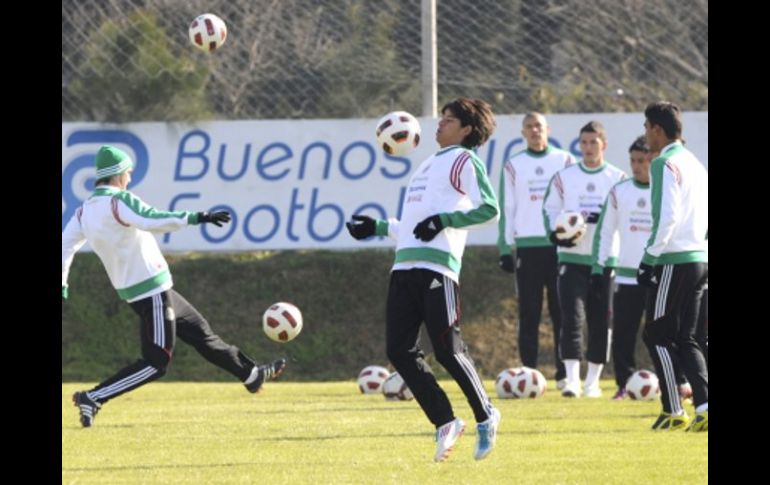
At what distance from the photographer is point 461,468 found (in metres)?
9.50

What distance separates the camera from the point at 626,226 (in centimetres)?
1491

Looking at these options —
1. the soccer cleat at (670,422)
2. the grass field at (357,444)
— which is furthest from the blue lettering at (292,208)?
the soccer cleat at (670,422)

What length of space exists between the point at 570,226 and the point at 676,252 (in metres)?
3.71

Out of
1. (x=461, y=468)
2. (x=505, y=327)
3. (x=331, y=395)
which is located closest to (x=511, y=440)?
(x=461, y=468)

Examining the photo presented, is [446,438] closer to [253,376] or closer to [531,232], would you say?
[253,376]

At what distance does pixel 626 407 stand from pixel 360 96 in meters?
7.89

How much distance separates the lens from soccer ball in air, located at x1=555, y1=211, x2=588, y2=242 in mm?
14961

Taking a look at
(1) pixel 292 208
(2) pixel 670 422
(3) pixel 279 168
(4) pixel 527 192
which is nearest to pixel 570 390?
(4) pixel 527 192

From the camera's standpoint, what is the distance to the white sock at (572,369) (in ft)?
50.5

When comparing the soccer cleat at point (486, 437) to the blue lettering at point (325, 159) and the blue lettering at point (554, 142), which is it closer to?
the blue lettering at point (554, 142)

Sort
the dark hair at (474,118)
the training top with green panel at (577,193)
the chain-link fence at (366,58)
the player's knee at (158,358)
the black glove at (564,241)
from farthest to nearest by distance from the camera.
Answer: the chain-link fence at (366,58) < the training top with green panel at (577,193) < the black glove at (564,241) < the player's knee at (158,358) < the dark hair at (474,118)

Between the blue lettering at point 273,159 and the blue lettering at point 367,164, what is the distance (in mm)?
647

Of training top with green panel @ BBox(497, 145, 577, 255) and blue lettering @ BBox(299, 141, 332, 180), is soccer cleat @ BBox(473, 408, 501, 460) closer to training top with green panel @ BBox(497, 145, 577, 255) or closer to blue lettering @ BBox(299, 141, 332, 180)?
training top with green panel @ BBox(497, 145, 577, 255)
